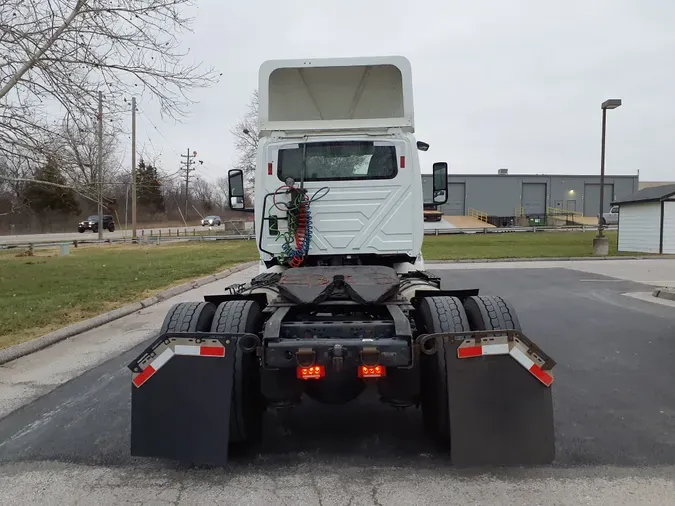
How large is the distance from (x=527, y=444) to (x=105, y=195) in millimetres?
10835

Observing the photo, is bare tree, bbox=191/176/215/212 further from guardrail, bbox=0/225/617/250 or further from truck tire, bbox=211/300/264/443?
truck tire, bbox=211/300/264/443

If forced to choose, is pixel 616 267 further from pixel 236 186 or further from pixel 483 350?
pixel 483 350

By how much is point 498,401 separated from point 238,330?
176 cm

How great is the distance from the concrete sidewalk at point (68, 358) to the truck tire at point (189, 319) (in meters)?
2.20

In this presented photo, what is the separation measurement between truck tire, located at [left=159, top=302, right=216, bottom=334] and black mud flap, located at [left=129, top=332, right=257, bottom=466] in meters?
0.36

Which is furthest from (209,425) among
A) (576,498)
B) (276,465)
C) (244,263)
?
(244,263)

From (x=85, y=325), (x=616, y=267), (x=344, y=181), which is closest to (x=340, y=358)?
(x=344, y=181)

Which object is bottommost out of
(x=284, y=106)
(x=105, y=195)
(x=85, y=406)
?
(x=85, y=406)

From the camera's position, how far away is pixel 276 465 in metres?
3.54

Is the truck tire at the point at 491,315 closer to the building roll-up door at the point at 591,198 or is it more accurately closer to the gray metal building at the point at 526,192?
the gray metal building at the point at 526,192

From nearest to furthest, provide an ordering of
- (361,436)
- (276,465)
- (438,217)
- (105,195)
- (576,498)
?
(576,498) < (276,465) < (361,436) < (105,195) < (438,217)

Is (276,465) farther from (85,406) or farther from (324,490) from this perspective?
(85,406)

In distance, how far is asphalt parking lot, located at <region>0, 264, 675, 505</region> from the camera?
315 cm

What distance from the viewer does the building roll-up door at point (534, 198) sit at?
2509 inches
